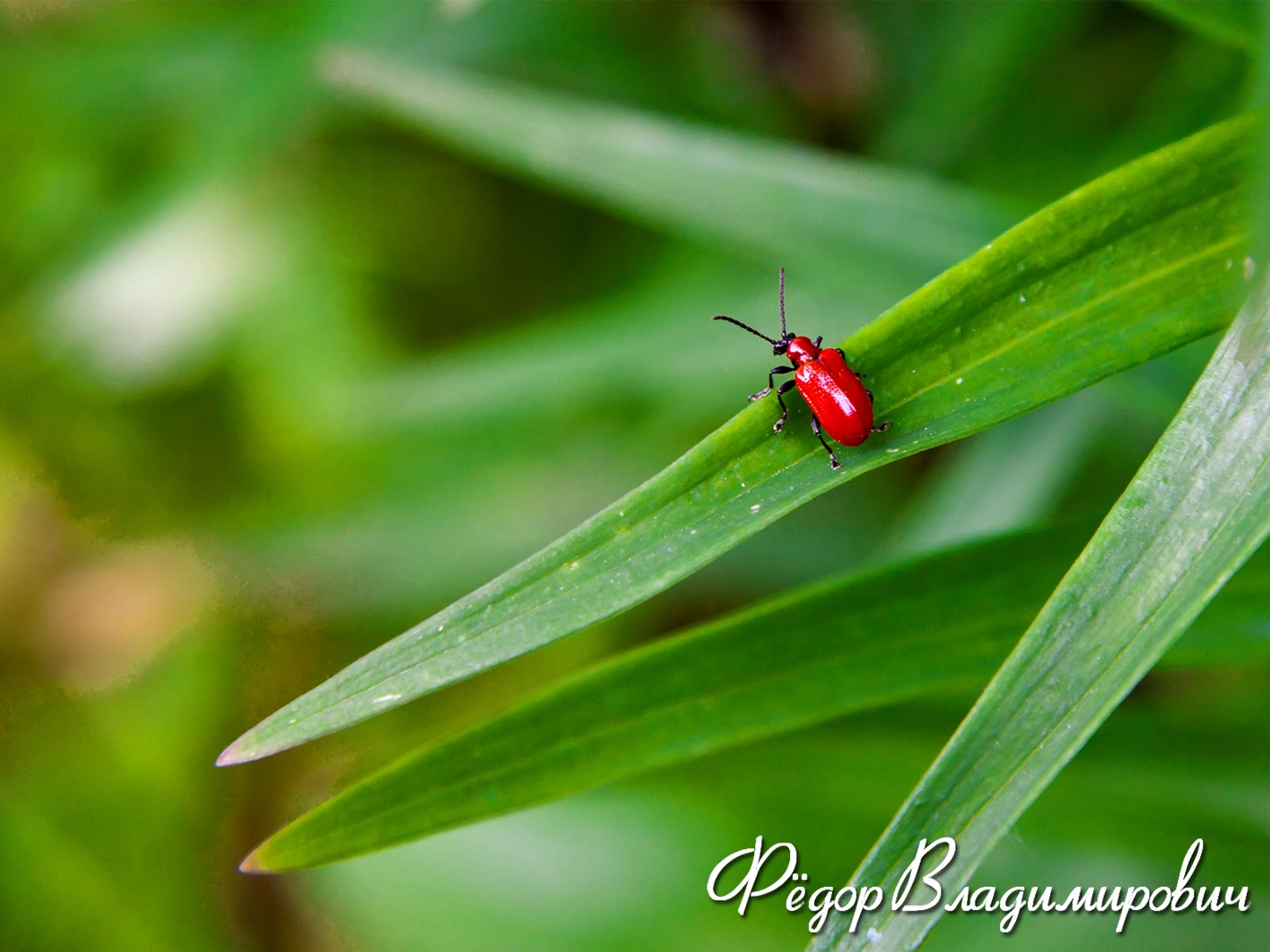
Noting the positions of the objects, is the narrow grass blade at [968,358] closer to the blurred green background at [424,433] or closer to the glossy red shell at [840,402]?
the glossy red shell at [840,402]

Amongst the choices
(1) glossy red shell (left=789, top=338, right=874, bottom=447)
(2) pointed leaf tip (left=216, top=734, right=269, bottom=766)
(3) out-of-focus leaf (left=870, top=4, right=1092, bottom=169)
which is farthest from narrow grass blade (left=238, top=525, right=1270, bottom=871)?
(3) out-of-focus leaf (left=870, top=4, right=1092, bottom=169)

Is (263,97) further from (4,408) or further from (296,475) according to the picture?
(4,408)

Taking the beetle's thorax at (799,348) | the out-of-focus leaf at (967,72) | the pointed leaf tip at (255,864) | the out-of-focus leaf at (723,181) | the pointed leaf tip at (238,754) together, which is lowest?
the pointed leaf tip at (255,864)

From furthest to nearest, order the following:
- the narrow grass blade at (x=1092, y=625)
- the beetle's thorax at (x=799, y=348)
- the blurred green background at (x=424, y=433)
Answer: the blurred green background at (x=424, y=433) < the beetle's thorax at (x=799, y=348) < the narrow grass blade at (x=1092, y=625)

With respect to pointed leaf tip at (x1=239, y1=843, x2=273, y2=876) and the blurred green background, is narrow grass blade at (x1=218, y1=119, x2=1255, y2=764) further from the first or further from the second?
the blurred green background

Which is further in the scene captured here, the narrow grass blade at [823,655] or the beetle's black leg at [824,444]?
the narrow grass blade at [823,655]

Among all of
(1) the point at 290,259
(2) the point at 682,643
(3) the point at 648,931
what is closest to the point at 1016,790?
(2) the point at 682,643

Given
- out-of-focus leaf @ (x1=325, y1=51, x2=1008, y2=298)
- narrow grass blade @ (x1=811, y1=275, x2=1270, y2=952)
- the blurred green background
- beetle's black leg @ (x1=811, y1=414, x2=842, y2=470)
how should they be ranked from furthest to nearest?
the blurred green background
out-of-focus leaf @ (x1=325, y1=51, x2=1008, y2=298)
beetle's black leg @ (x1=811, y1=414, x2=842, y2=470)
narrow grass blade @ (x1=811, y1=275, x2=1270, y2=952)

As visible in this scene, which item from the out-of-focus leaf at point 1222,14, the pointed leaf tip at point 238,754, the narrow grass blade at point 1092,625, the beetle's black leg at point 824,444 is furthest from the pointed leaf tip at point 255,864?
the out-of-focus leaf at point 1222,14

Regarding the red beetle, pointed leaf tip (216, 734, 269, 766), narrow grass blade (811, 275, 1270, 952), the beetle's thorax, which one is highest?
the beetle's thorax
